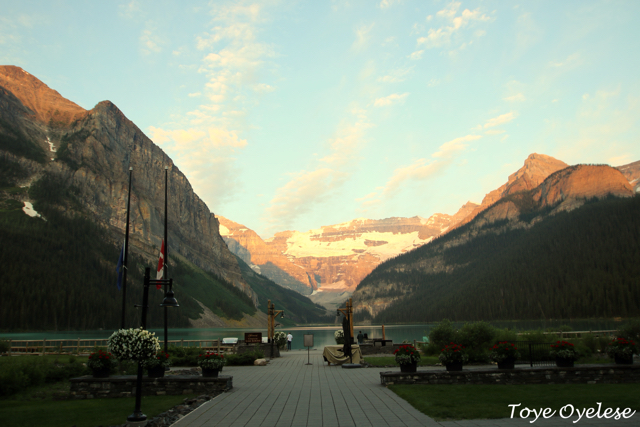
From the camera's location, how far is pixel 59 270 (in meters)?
135

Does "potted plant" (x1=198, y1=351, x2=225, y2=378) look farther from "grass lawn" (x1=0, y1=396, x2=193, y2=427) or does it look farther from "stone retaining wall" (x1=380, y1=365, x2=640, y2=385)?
"stone retaining wall" (x1=380, y1=365, x2=640, y2=385)

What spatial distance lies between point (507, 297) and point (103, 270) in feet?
499

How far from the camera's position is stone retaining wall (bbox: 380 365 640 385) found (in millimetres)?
17266

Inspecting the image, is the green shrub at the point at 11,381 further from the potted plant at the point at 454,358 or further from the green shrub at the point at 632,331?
the green shrub at the point at 632,331

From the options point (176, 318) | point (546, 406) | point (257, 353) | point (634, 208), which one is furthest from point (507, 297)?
point (546, 406)

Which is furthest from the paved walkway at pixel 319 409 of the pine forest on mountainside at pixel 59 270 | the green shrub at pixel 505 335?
the pine forest on mountainside at pixel 59 270

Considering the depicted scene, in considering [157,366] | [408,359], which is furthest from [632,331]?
[157,366]

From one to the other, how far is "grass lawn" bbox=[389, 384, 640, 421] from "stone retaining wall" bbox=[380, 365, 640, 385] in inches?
21.3

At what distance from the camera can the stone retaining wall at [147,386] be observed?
658 inches

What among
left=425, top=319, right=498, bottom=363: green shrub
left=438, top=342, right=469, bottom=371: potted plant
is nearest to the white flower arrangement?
left=438, top=342, right=469, bottom=371: potted plant

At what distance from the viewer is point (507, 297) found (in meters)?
161

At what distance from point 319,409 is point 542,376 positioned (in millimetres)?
10413

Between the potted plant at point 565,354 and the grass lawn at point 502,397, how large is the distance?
1.29m

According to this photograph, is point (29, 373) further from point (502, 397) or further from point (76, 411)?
point (502, 397)
